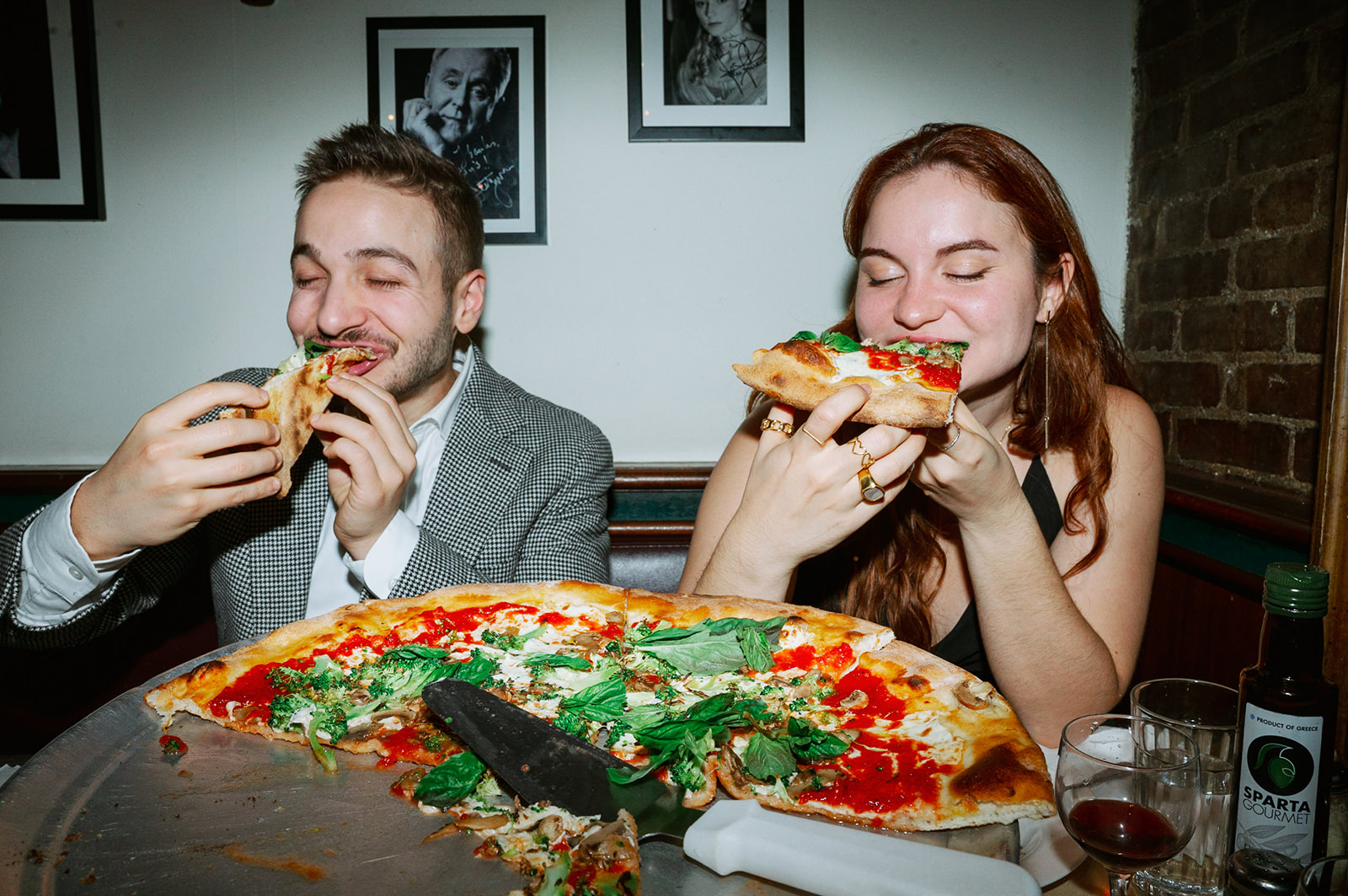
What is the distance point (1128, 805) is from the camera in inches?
38.8

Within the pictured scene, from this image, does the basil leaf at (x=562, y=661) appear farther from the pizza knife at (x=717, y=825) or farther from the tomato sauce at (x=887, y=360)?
the tomato sauce at (x=887, y=360)

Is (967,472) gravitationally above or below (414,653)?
above

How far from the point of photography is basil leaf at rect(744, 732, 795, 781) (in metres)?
1.29

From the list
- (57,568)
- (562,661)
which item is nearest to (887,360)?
(562,661)

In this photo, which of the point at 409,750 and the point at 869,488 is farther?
the point at 869,488

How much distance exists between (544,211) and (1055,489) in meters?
2.19

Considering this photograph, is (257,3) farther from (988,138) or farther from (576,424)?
(988,138)

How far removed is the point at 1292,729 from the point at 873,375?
1.06m

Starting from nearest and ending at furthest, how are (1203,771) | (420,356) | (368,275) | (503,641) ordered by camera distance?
(1203,771), (503,641), (368,275), (420,356)

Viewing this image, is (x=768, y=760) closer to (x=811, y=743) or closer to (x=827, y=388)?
(x=811, y=743)

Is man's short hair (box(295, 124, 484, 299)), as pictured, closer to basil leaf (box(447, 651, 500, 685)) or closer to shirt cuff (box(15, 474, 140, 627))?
shirt cuff (box(15, 474, 140, 627))

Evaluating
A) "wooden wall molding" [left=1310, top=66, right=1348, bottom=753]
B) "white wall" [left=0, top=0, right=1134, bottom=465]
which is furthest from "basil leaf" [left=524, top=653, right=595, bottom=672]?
"white wall" [left=0, top=0, right=1134, bottom=465]

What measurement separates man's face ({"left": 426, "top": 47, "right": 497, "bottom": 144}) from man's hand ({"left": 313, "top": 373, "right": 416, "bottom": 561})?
4.67 ft

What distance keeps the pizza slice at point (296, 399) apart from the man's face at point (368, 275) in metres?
0.19
